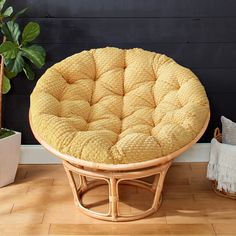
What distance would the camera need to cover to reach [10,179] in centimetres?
257

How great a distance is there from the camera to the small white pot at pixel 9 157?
97.2 inches

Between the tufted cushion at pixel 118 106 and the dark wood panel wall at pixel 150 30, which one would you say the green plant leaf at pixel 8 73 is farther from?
the tufted cushion at pixel 118 106

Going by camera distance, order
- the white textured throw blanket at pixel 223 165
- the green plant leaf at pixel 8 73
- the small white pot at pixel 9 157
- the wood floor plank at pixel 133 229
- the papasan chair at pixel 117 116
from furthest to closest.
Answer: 1. the green plant leaf at pixel 8 73
2. the small white pot at pixel 9 157
3. the white textured throw blanket at pixel 223 165
4. the wood floor plank at pixel 133 229
5. the papasan chair at pixel 117 116

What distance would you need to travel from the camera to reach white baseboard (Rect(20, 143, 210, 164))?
2852 mm

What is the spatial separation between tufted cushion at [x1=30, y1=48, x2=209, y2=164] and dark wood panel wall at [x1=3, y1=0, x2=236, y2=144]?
202 mm

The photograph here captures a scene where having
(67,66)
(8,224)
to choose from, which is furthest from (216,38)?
(8,224)

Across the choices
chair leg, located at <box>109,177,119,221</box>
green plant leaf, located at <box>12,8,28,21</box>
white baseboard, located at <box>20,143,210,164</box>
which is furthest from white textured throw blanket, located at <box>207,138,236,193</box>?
green plant leaf, located at <box>12,8,28,21</box>

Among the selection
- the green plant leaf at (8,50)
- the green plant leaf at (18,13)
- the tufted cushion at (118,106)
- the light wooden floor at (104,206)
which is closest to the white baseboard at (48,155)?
the light wooden floor at (104,206)

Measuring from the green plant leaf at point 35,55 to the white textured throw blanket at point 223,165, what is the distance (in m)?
1.02

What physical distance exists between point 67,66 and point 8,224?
34.5 inches

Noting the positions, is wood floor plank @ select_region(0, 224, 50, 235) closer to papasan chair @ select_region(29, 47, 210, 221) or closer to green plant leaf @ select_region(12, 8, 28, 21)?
papasan chair @ select_region(29, 47, 210, 221)

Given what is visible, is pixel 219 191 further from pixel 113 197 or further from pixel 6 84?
pixel 6 84

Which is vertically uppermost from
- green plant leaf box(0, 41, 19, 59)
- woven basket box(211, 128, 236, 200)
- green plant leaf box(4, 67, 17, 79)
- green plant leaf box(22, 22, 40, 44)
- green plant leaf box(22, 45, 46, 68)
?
green plant leaf box(22, 22, 40, 44)

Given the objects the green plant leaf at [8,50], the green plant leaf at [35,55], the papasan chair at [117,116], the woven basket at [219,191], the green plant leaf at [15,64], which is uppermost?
the green plant leaf at [8,50]
